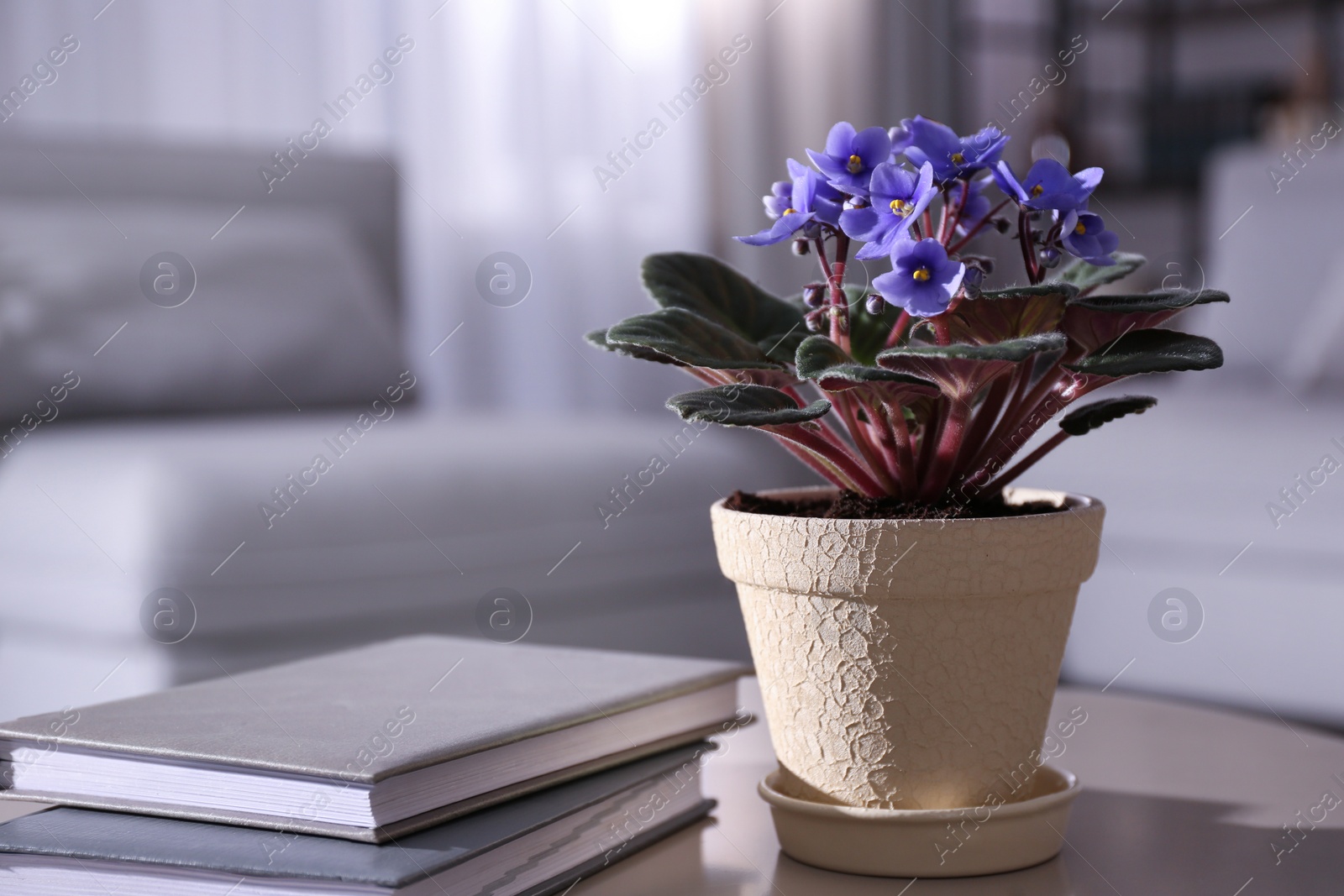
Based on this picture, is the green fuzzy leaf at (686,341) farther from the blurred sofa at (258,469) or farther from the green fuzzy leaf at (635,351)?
the blurred sofa at (258,469)

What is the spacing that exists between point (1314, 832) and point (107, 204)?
2.15m

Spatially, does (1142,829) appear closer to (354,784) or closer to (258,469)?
(354,784)

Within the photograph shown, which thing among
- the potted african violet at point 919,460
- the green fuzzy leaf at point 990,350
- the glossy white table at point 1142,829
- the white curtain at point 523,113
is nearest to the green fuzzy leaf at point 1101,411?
the potted african violet at point 919,460

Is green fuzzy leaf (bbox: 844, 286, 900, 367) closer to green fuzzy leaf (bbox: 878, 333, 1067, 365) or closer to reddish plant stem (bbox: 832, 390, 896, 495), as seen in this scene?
reddish plant stem (bbox: 832, 390, 896, 495)

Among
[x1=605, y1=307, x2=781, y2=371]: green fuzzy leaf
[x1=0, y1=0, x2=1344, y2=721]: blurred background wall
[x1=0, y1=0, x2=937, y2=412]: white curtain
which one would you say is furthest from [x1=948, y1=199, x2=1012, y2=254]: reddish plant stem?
[x1=0, y1=0, x2=937, y2=412]: white curtain

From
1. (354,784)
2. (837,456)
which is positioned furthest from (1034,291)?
(354,784)

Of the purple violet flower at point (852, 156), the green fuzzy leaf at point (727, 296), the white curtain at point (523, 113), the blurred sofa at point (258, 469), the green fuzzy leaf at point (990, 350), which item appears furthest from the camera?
the white curtain at point (523, 113)

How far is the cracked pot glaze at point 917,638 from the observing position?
0.56m

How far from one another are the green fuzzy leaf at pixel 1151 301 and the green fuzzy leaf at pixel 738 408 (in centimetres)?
14

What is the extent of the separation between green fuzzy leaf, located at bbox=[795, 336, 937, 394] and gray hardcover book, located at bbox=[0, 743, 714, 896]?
0.78 feet

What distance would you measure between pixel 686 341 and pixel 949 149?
0.50 ft

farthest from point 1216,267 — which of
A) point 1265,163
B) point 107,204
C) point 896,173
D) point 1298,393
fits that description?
point 896,173

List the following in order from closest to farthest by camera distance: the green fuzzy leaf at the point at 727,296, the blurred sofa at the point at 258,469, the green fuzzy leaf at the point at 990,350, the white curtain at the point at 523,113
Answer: the green fuzzy leaf at the point at 990,350
the green fuzzy leaf at the point at 727,296
the blurred sofa at the point at 258,469
the white curtain at the point at 523,113

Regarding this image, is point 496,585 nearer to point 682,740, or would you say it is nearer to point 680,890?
point 682,740
